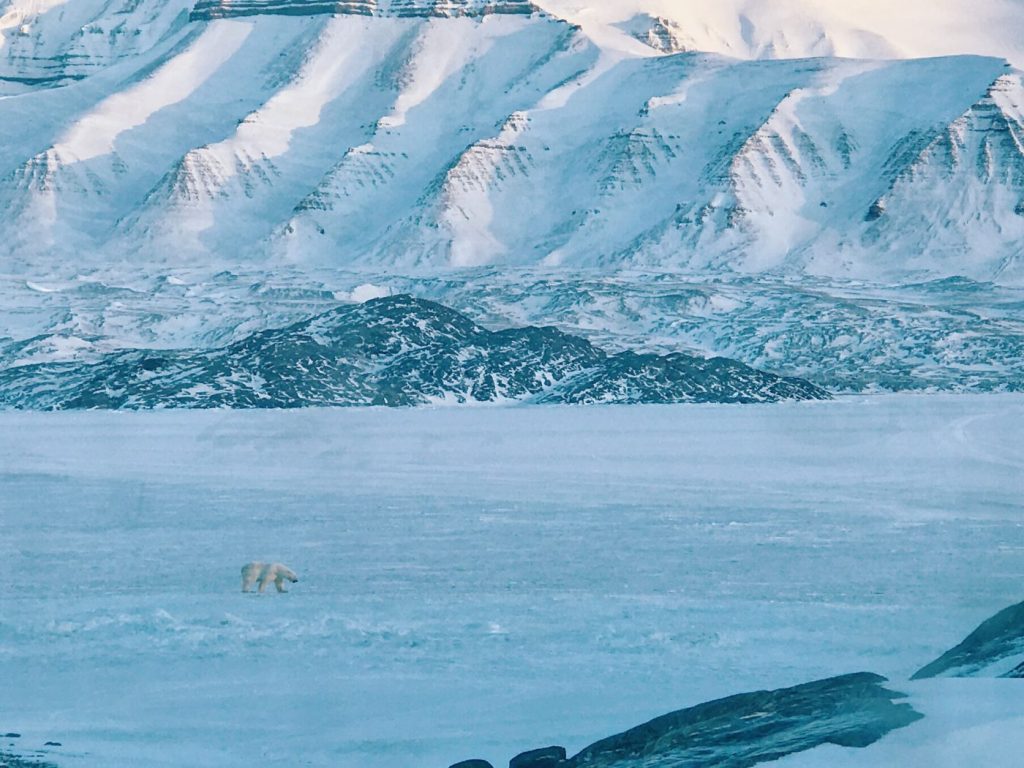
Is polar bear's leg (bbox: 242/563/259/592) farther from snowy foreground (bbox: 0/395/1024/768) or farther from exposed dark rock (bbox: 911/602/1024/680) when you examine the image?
exposed dark rock (bbox: 911/602/1024/680)

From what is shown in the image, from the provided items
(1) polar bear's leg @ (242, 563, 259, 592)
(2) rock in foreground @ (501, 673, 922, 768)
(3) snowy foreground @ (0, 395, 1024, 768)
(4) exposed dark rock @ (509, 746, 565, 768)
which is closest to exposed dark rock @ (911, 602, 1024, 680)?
(3) snowy foreground @ (0, 395, 1024, 768)

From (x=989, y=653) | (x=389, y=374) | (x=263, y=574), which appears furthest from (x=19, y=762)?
(x=389, y=374)

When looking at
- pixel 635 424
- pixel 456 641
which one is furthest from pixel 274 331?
pixel 456 641

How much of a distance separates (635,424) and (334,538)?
56167 mm

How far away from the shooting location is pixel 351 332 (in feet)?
471

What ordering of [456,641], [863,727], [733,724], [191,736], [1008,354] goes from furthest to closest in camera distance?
[1008,354] < [456,641] < [191,736] < [733,724] < [863,727]

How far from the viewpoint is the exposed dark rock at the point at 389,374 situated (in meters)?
129

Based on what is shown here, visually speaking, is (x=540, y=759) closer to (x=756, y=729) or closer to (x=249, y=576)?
(x=756, y=729)

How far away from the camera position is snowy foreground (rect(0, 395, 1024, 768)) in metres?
24.4

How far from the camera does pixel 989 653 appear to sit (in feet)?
83.7

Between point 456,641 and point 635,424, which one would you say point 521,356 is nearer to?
point 635,424

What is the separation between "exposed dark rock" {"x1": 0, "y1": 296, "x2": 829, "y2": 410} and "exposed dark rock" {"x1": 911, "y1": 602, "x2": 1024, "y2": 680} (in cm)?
9830

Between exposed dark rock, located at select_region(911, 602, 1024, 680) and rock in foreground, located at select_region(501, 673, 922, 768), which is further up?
exposed dark rock, located at select_region(911, 602, 1024, 680)

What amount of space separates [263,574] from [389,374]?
330 ft
